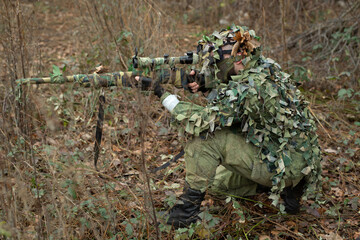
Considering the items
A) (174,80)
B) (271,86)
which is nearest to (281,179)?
(271,86)

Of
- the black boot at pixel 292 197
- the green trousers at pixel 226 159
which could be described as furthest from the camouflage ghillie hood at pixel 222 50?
the black boot at pixel 292 197

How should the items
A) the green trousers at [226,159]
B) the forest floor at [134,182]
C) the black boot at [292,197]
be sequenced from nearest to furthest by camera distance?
the forest floor at [134,182], the green trousers at [226,159], the black boot at [292,197]

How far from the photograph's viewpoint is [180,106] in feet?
8.48

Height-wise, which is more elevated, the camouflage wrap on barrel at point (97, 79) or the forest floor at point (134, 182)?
the camouflage wrap on barrel at point (97, 79)

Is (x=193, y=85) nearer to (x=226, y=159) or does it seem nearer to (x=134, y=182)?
(x=226, y=159)

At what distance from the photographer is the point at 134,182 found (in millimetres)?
3248

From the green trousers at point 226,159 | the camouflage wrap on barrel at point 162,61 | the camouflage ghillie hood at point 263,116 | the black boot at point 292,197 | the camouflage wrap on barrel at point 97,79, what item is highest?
the camouflage wrap on barrel at point 162,61

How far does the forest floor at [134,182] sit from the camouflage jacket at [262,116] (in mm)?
382

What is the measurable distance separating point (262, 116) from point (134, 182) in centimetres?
136

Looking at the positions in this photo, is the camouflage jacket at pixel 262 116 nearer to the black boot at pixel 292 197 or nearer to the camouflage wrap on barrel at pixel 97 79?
the black boot at pixel 292 197

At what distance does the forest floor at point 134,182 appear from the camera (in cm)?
219

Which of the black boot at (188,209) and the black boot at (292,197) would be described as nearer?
Answer: the black boot at (188,209)

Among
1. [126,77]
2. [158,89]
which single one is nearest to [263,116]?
[158,89]

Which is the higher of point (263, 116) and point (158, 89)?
point (158, 89)
